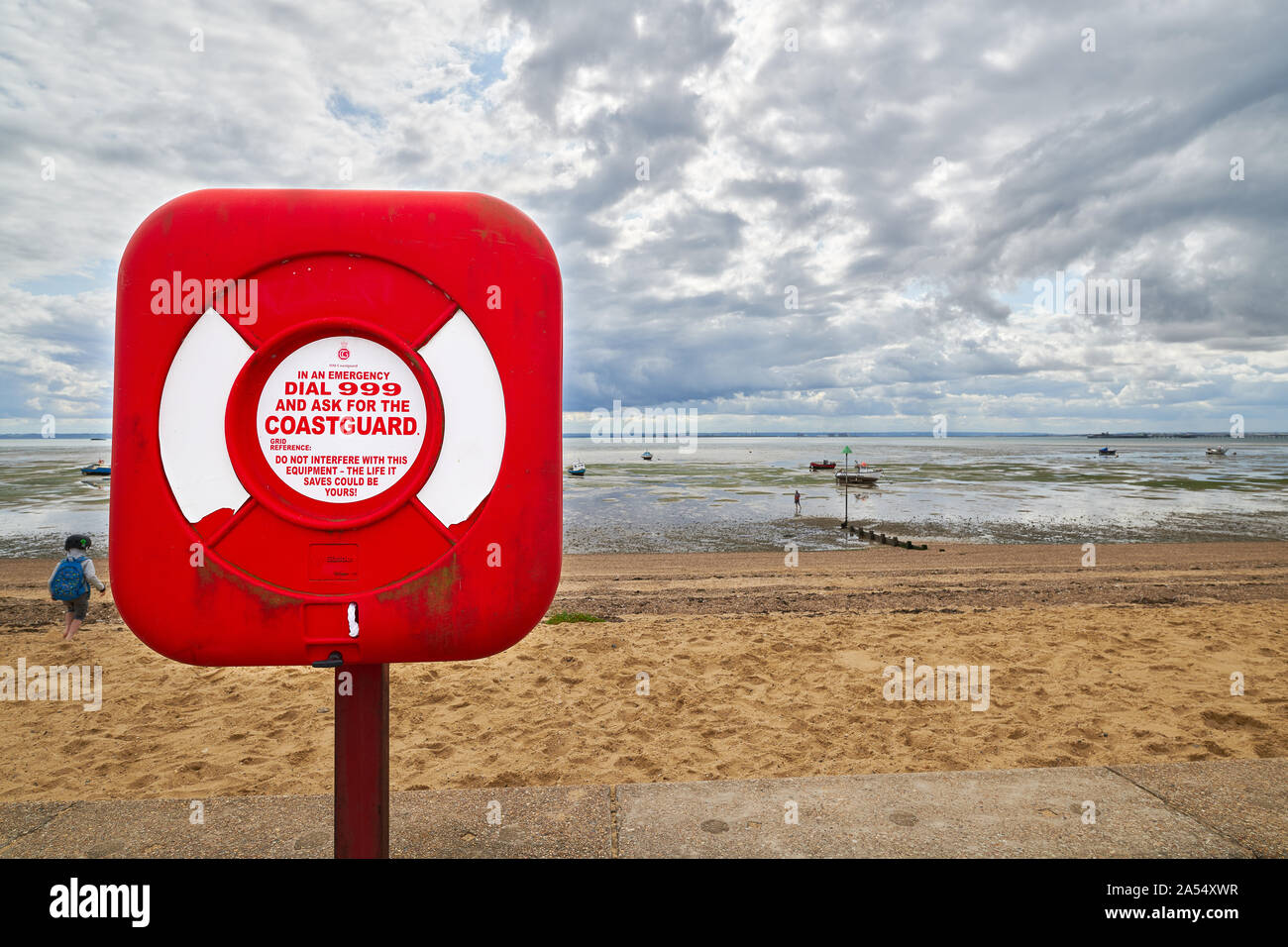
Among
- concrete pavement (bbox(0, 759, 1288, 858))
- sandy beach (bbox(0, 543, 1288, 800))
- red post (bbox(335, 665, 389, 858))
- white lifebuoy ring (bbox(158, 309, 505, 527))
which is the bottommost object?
sandy beach (bbox(0, 543, 1288, 800))

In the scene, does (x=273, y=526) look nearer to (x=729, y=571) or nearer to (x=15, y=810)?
(x=15, y=810)

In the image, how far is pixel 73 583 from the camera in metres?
7.59

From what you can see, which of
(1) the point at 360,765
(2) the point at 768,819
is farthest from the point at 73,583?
(2) the point at 768,819

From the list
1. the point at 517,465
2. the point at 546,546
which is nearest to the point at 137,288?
the point at 517,465

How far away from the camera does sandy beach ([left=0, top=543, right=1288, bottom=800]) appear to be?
12.9ft

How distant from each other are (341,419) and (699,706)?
405 centimetres

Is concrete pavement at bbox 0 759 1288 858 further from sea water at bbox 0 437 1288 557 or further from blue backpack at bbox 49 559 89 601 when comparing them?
sea water at bbox 0 437 1288 557

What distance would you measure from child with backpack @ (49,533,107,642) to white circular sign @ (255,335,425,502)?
27.2ft

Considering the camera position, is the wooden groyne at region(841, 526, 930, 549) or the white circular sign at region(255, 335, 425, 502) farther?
the wooden groyne at region(841, 526, 930, 549)

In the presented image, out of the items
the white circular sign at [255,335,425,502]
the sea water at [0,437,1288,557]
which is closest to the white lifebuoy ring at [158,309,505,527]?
the white circular sign at [255,335,425,502]

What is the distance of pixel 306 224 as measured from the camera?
137 cm

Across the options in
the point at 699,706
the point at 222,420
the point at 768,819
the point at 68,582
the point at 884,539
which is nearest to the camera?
the point at 222,420

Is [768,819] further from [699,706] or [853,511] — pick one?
[853,511]

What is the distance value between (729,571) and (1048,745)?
9977 millimetres
